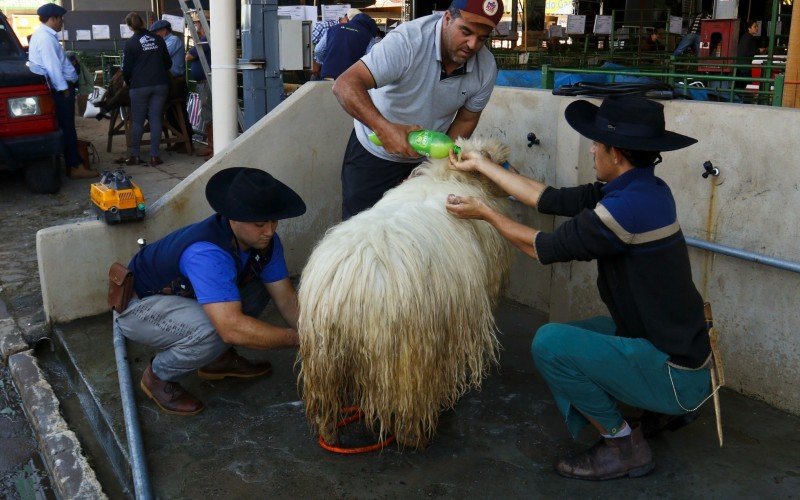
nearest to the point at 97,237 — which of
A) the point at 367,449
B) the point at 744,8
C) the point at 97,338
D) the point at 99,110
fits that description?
the point at 97,338

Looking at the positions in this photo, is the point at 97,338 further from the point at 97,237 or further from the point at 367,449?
the point at 367,449

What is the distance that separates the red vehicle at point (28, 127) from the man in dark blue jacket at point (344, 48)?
3.22m

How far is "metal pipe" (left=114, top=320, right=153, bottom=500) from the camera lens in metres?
3.03

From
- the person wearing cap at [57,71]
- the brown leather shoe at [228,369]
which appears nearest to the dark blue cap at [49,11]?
the person wearing cap at [57,71]

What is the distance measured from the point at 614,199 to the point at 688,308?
0.54m

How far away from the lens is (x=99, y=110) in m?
11.2

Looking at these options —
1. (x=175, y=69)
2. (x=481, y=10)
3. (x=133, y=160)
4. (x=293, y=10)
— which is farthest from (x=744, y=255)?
(x=175, y=69)

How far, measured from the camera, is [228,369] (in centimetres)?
407

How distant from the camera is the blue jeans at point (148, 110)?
960 centimetres

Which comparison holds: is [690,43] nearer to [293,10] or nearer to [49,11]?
[293,10]

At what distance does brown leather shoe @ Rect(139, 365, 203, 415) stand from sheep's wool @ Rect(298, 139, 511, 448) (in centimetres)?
80

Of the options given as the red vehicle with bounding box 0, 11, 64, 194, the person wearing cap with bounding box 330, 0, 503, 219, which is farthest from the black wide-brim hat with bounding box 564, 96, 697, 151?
the red vehicle with bounding box 0, 11, 64, 194

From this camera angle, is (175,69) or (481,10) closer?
(481,10)

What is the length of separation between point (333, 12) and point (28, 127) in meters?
3.91
